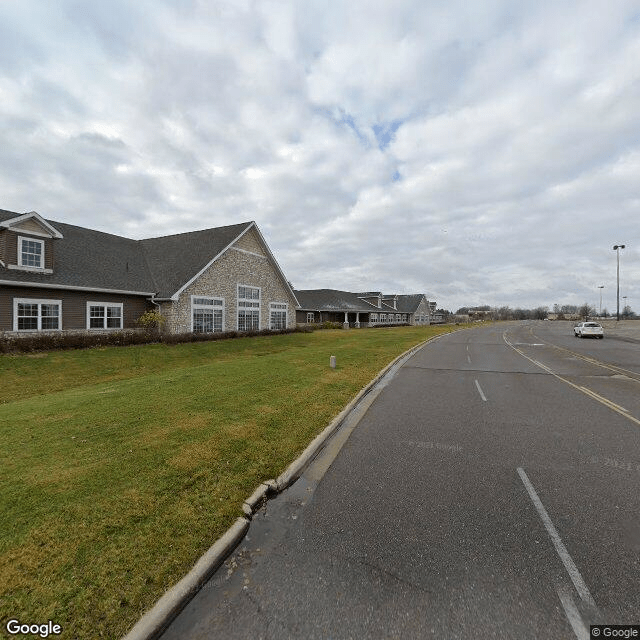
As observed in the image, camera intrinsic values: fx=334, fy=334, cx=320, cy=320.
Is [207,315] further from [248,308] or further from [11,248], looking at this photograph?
[11,248]

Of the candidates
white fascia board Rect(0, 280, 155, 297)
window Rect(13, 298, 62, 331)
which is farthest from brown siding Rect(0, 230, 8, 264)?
window Rect(13, 298, 62, 331)

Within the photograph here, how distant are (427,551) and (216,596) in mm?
2016

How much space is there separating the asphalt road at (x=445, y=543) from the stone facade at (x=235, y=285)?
20.7 meters

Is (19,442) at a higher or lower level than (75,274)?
lower

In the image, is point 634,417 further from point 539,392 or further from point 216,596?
point 216,596

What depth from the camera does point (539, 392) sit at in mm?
9977

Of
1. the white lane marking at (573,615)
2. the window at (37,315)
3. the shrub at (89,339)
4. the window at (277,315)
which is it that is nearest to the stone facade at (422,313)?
the window at (277,315)

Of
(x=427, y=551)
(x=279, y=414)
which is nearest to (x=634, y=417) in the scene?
(x=427, y=551)

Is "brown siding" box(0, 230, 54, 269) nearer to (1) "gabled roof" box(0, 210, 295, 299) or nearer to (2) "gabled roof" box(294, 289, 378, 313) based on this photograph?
(1) "gabled roof" box(0, 210, 295, 299)

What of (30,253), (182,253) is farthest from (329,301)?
(30,253)

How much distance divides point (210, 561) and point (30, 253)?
73.2 feet

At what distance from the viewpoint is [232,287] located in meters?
28.3

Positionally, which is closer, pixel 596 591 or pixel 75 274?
pixel 596 591

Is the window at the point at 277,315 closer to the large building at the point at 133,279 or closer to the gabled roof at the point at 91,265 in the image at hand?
the large building at the point at 133,279
